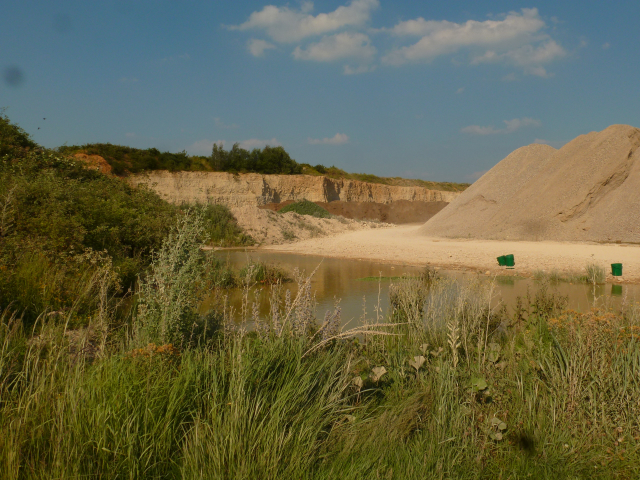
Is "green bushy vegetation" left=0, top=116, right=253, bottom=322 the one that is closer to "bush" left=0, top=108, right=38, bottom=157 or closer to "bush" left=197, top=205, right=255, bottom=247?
"bush" left=0, top=108, right=38, bottom=157

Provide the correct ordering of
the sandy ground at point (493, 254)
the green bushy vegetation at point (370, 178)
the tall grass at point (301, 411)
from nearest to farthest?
the tall grass at point (301, 411) < the sandy ground at point (493, 254) < the green bushy vegetation at point (370, 178)

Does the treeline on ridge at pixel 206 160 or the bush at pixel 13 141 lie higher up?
the treeline on ridge at pixel 206 160

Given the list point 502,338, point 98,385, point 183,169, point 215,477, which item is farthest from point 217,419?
point 183,169

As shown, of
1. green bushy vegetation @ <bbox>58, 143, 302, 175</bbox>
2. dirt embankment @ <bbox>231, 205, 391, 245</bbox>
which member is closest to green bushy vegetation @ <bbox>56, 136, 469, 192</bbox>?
green bushy vegetation @ <bbox>58, 143, 302, 175</bbox>

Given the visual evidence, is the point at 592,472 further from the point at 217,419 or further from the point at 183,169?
the point at 183,169

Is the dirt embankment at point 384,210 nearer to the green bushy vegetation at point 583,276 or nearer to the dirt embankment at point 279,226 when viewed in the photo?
the dirt embankment at point 279,226

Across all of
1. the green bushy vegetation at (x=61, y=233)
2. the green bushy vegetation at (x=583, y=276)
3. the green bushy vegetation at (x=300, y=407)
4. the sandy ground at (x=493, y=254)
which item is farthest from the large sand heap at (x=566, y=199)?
the green bushy vegetation at (x=300, y=407)

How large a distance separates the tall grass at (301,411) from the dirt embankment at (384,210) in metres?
42.8

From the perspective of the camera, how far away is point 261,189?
47281mm

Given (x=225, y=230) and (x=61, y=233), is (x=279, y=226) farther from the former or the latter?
(x=61, y=233)

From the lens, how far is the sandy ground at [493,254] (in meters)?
13.9

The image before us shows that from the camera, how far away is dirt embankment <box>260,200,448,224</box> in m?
48.2

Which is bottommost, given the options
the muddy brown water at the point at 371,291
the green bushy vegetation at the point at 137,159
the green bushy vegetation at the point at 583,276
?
the muddy brown water at the point at 371,291

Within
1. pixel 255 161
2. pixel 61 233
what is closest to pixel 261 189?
pixel 255 161
